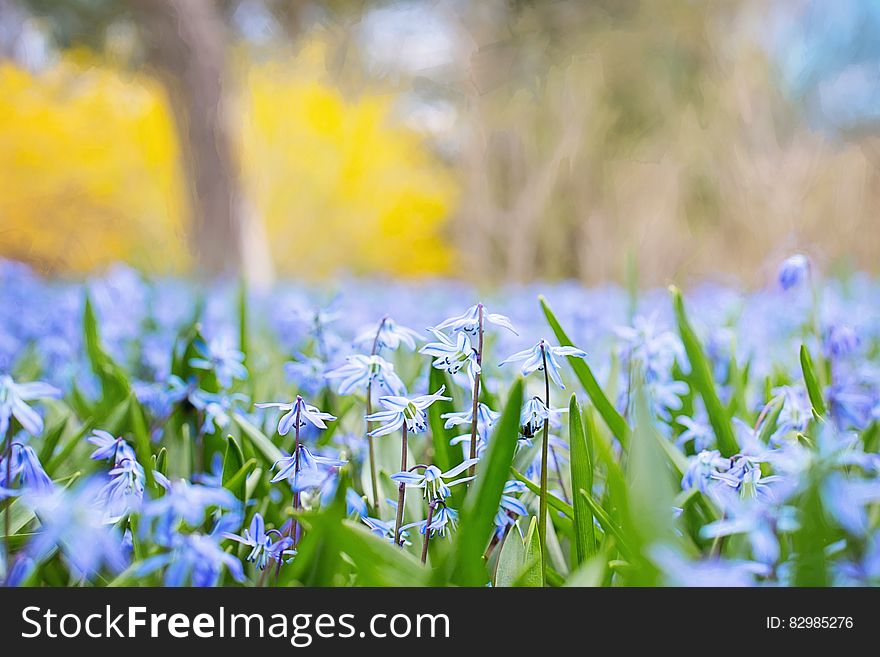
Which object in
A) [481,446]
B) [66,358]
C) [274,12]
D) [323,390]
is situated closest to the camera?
[481,446]

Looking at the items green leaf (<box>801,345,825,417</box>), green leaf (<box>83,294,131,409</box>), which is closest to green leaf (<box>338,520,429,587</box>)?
green leaf (<box>801,345,825,417</box>)

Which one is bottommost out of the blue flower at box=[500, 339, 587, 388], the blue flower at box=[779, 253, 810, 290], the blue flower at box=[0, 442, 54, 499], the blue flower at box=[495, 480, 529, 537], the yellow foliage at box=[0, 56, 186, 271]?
the blue flower at box=[495, 480, 529, 537]

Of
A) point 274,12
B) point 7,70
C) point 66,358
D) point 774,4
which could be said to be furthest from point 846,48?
point 66,358

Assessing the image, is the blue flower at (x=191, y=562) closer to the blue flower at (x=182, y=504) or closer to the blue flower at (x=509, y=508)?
the blue flower at (x=182, y=504)

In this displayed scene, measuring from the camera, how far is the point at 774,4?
39.2 feet

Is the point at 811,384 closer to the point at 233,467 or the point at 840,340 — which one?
the point at 840,340

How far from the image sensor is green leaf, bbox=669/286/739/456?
1054 mm

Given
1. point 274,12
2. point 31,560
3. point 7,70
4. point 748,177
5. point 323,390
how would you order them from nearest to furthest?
point 31,560 < point 323,390 < point 748,177 < point 7,70 < point 274,12

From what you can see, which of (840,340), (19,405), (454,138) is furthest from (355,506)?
(454,138)

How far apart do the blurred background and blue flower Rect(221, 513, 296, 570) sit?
807cm

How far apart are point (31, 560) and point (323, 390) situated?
595 millimetres

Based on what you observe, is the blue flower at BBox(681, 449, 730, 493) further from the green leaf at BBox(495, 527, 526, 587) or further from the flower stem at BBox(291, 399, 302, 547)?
the flower stem at BBox(291, 399, 302, 547)

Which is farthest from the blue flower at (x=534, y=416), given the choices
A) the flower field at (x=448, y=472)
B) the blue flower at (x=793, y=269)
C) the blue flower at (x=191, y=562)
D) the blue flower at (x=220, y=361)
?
the blue flower at (x=793, y=269)
